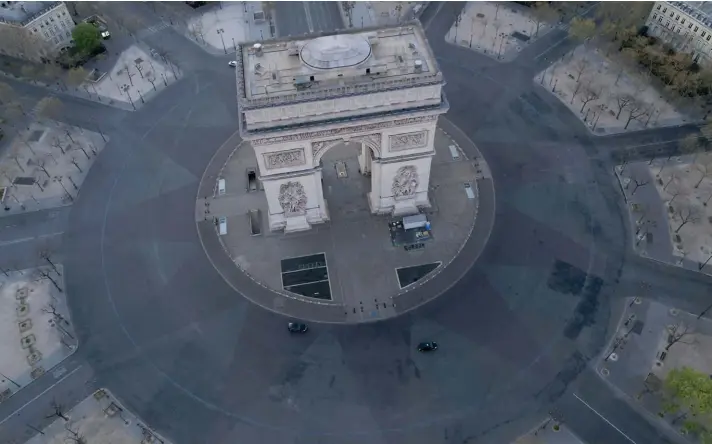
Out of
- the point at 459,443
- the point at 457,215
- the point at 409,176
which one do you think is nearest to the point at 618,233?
the point at 457,215

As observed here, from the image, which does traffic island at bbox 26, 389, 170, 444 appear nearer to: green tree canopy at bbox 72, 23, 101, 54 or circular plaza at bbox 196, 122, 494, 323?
circular plaza at bbox 196, 122, 494, 323

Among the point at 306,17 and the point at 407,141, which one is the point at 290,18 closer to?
the point at 306,17

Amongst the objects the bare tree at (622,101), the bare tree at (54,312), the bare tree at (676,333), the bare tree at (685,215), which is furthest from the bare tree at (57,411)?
the bare tree at (622,101)

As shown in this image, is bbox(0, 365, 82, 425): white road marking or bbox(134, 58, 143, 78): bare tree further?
bbox(134, 58, 143, 78): bare tree

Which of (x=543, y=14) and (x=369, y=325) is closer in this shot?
(x=369, y=325)

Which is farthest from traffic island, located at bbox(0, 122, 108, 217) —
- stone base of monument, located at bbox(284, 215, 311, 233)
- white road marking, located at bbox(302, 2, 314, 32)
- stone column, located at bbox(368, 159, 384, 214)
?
stone column, located at bbox(368, 159, 384, 214)

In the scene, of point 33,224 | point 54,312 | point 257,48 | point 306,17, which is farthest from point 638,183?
point 33,224

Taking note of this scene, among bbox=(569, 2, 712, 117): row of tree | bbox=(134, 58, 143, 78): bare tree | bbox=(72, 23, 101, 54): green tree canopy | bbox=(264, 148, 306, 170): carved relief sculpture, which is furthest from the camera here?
bbox=(72, 23, 101, 54): green tree canopy

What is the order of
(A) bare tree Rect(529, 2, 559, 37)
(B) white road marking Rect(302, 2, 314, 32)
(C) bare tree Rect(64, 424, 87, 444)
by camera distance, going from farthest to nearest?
(B) white road marking Rect(302, 2, 314, 32)
(A) bare tree Rect(529, 2, 559, 37)
(C) bare tree Rect(64, 424, 87, 444)
